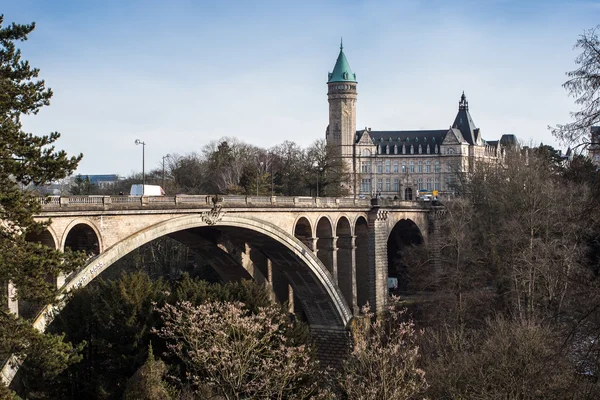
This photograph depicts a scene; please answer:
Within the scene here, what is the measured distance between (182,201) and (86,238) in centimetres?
549

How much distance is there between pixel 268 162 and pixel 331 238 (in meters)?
33.9

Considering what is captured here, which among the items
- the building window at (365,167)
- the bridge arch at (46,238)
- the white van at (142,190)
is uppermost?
the building window at (365,167)

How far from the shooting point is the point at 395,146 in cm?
12469

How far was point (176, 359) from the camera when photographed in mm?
25047

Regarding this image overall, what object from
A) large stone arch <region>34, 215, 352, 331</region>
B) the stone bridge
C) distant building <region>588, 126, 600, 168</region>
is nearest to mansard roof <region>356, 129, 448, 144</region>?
the stone bridge

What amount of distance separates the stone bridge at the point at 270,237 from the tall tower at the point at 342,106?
209 ft

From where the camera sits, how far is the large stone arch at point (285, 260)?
25.6 meters

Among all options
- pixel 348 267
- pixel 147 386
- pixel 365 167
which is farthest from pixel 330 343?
pixel 365 167

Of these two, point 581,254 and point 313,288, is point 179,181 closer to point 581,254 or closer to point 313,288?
point 313,288

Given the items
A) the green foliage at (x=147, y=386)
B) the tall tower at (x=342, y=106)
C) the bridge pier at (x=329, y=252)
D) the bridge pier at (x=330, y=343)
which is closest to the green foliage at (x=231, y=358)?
the green foliage at (x=147, y=386)

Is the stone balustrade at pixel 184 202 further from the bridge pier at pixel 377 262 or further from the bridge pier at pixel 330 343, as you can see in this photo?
the bridge pier at pixel 330 343

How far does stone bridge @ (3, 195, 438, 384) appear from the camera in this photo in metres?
25.0

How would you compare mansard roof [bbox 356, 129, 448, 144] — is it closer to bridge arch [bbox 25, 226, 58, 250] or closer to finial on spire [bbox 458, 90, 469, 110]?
finial on spire [bbox 458, 90, 469, 110]

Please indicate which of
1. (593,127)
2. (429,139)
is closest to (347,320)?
(593,127)
